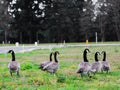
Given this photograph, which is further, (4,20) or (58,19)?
(4,20)

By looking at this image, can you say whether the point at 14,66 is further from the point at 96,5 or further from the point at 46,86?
the point at 96,5

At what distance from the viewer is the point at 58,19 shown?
85.0 meters

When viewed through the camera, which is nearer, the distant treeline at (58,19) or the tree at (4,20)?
the distant treeline at (58,19)

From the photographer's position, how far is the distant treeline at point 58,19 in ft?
277

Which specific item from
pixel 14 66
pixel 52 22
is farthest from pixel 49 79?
pixel 52 22

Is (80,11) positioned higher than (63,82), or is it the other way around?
(80,11)

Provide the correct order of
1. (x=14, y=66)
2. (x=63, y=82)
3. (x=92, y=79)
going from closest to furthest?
1. (x=63, y=82)
2. (x=92, y=79)
3. (x=14, y=66)

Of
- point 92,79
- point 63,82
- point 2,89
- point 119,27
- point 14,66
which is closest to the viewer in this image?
point 2,89

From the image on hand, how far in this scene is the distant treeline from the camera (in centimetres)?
8450

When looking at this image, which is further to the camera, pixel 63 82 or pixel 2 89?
pixel 63 82

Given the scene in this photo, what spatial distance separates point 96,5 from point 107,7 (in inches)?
107

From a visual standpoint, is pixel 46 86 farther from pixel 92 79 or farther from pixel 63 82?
pixel 92 79

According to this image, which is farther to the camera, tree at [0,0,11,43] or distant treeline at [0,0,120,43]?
tree at [0,0,11,43]

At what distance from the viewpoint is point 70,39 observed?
88.4m
